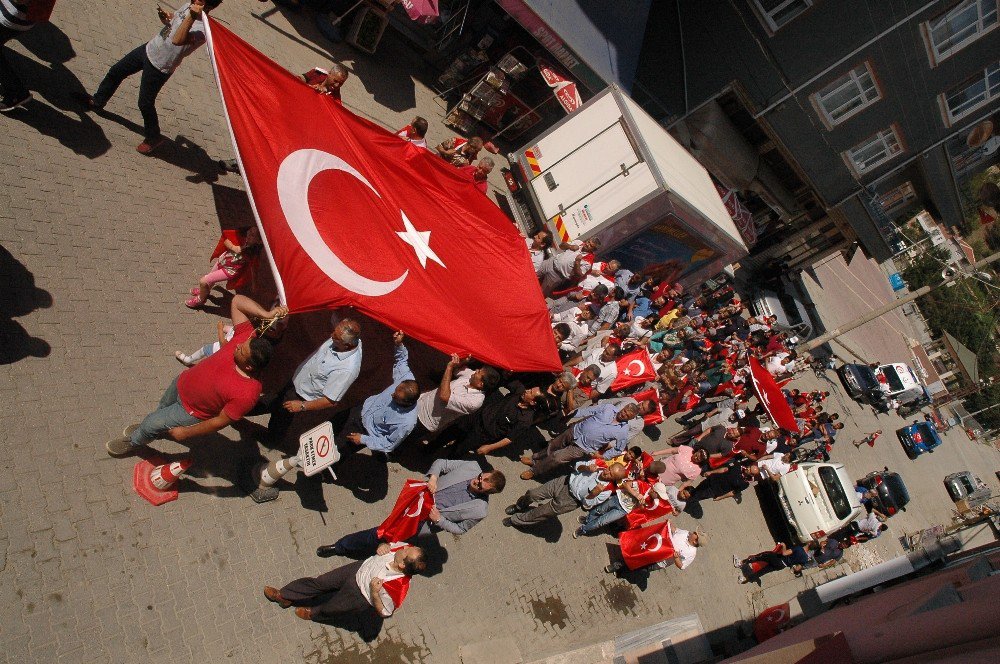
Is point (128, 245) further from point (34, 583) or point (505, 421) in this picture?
point (505, 421)

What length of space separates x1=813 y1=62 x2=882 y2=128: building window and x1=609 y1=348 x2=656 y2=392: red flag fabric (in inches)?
399

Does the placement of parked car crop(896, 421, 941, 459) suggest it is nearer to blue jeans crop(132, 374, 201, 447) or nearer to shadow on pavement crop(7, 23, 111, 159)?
blue jeans crop(132, 374, 201, 447)

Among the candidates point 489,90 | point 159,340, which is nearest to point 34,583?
point 159,340

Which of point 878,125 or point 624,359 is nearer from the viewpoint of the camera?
point 624,359

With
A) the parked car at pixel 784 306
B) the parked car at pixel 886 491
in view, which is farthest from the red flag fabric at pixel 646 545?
the parked car at pixel 784 306

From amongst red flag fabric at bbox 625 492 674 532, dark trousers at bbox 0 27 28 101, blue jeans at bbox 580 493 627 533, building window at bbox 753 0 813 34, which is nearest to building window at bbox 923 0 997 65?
building window at bbox 753 0 813 34

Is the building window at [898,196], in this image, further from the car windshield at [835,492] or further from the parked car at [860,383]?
the car windshield at [835,492]

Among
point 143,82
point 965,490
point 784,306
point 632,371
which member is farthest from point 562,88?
point 965,490

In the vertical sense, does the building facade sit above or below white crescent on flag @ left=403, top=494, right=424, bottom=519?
above

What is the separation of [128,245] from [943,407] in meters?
33.4

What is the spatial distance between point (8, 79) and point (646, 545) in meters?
10.0

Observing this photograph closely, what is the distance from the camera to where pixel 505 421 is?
8000 mm

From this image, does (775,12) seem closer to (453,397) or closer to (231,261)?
(453,397)

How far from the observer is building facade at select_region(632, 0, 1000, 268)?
14.7 m
